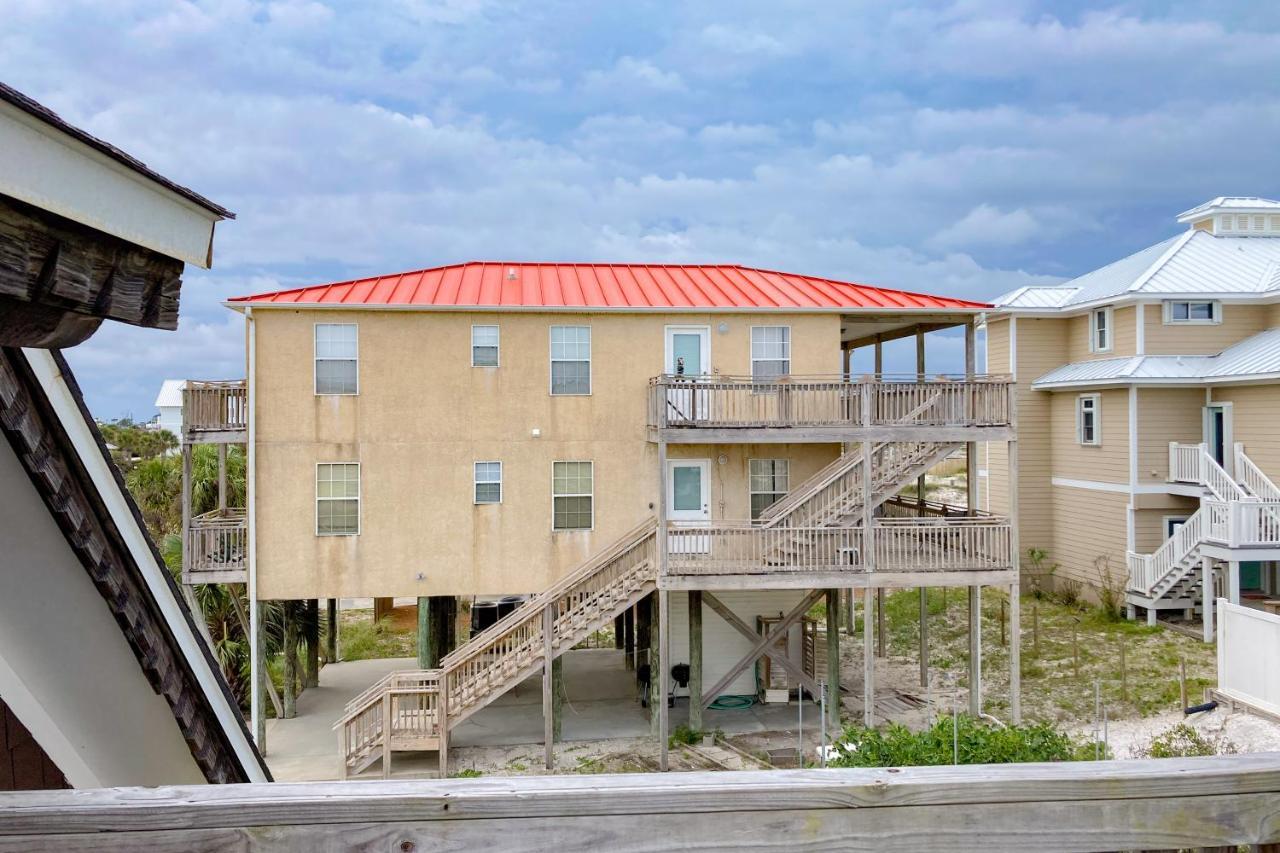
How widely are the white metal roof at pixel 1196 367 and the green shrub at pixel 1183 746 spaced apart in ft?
43.4

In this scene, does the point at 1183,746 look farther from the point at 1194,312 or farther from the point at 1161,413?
the point at 1194,312

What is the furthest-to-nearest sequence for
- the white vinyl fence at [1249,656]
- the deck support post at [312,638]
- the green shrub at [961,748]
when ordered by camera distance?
1. the deck support post at [312,638]
2. the white vinyl fence at [1249,656]
3. the green shrub at [961,748]

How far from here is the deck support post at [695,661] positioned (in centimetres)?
1800

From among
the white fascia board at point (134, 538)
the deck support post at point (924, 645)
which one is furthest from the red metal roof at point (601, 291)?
the white fascia board at point (134, 538)

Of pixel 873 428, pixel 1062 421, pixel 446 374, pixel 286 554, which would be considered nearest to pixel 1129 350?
pixel 1062 421

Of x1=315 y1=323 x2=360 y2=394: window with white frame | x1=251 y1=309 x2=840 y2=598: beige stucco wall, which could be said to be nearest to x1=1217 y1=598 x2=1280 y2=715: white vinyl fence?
x1=251 y1=309 x2=840 y2=598: beige stucco wall

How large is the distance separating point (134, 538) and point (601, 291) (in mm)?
16962

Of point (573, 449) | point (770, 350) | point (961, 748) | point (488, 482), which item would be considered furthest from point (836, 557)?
point (488, 482)

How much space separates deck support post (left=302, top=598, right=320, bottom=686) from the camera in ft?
70.2

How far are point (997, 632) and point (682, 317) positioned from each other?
1442 cm

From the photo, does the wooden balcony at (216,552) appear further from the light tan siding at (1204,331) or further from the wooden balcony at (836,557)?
the light tan siding at (1204,331)

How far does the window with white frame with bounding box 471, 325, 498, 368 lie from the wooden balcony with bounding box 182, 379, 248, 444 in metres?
4.57

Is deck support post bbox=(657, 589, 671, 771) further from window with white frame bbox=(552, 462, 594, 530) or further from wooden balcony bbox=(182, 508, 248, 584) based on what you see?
wooden balcony bbox=(182, 508, 248, 584)

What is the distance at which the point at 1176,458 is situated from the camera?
26.1 m
